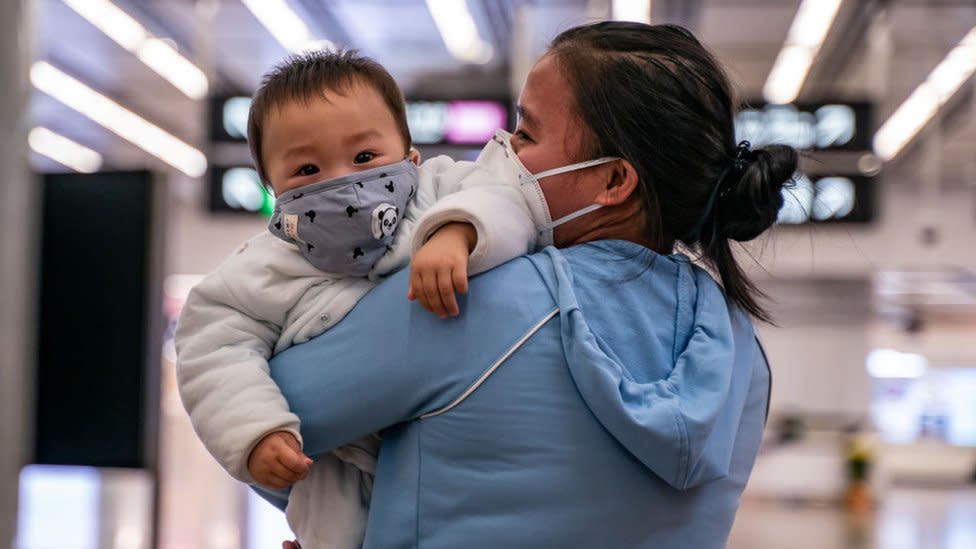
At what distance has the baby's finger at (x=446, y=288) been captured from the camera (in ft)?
3.38

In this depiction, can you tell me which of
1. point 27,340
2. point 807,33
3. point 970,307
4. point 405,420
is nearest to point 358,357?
point 405,420

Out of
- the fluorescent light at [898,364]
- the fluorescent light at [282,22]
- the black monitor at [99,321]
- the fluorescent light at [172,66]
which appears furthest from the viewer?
the fluorescent light at [898,364]

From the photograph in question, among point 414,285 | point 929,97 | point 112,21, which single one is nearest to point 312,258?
point 414,285

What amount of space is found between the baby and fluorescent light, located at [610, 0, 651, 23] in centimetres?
619

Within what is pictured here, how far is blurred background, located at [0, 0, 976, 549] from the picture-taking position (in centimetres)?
338

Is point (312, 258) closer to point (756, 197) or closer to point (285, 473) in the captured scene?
point (285, 473)

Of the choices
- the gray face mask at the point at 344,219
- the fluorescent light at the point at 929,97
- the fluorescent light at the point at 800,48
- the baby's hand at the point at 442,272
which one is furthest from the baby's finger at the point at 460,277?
the fluorescent light at the point at 929,97

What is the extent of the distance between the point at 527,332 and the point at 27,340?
9.08 feet

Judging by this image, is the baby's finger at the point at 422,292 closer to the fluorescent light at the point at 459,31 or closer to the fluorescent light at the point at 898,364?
the fluorescent light at the point at 459,31

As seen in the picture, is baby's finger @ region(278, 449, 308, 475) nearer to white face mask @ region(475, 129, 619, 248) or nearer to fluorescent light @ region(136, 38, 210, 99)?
white face mask @ region(475, 129, 619, 248)

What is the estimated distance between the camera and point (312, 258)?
3.92ft

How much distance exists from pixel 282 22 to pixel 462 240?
8.24 meters

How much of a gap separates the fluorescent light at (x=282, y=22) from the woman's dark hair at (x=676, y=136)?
7030mm

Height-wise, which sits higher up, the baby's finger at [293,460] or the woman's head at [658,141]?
the woman's head at [658,141]
